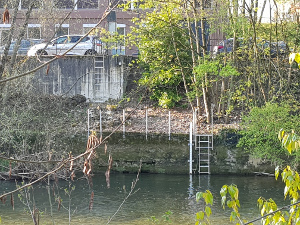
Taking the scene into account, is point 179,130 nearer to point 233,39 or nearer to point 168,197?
Result: point 233,39

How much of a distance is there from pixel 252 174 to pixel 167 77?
5.85 m

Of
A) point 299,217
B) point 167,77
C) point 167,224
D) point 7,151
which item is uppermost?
point 167,77

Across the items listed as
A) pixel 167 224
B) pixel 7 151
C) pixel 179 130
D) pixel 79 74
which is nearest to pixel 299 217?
pixel 167 224

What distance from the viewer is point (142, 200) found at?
53.8 feet

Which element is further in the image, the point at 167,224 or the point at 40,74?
the point at 40,74

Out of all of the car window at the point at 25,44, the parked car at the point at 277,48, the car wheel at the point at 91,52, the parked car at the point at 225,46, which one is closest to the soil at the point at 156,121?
the parked car at the point at 225,46

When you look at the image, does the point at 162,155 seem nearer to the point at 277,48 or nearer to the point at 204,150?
the point at 204,150

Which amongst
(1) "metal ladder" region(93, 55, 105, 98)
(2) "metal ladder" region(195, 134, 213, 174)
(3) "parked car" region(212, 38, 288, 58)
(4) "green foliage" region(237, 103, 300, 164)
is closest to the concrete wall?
(1) "metal ladder" region(93, 55, 105, 98)

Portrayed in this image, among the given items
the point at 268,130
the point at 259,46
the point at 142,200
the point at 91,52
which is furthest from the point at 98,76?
the point at 142,200

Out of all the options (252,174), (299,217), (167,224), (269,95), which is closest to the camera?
(299,217)

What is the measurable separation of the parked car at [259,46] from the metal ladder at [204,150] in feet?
13.3

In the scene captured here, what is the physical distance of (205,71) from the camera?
21.4 m

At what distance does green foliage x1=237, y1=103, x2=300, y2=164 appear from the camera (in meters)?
19.3

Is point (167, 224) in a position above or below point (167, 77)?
below
